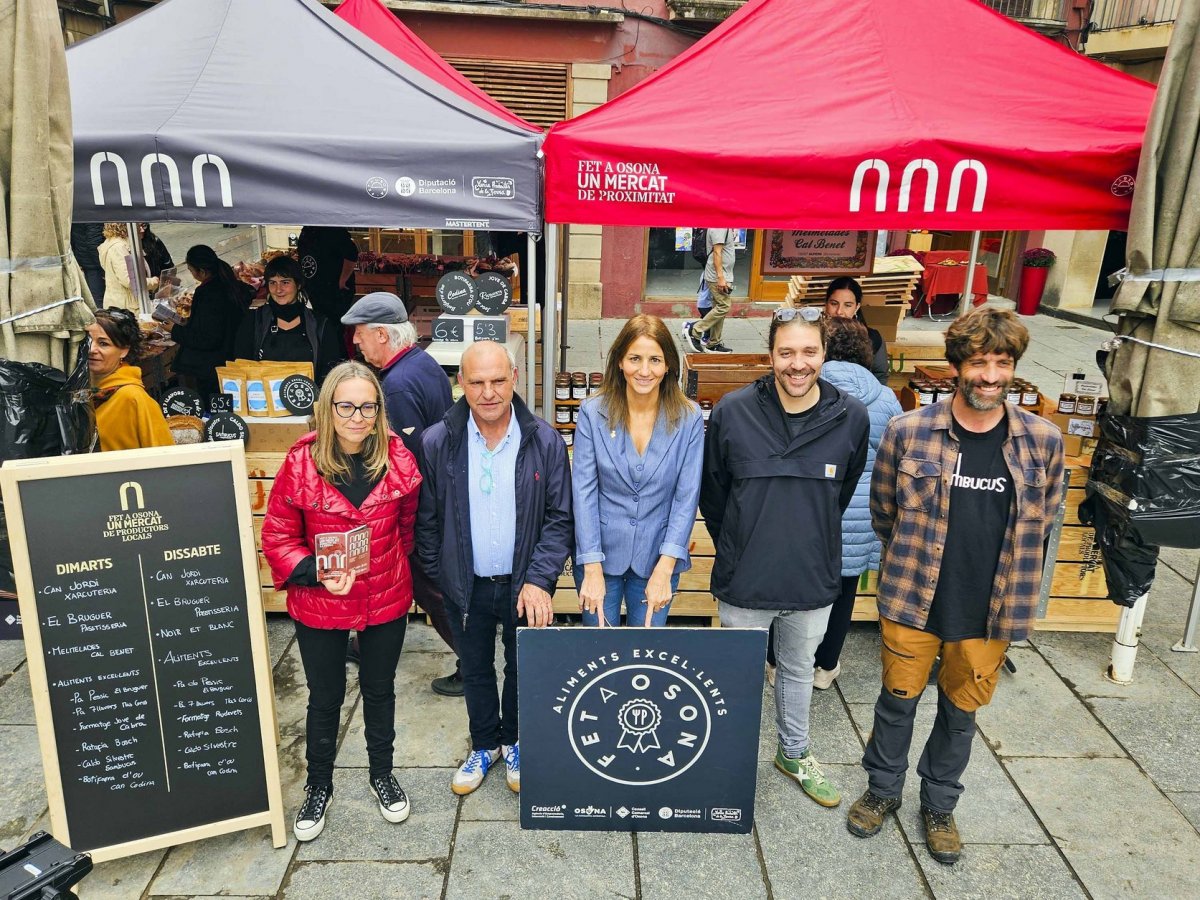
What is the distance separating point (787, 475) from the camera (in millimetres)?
3312

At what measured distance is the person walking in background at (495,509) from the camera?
11.0ft

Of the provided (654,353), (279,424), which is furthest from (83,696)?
(654,353)

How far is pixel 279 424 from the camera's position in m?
4.95

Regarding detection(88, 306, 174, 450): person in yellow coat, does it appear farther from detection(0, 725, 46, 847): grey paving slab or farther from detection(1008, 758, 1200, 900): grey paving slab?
detection(1008, 758, 1200, 900): grey paving slab

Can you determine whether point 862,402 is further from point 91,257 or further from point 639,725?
point 91,257

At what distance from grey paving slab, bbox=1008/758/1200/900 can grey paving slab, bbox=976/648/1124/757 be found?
0.33 feet

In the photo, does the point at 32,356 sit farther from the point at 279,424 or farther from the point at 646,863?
the point at 646,863

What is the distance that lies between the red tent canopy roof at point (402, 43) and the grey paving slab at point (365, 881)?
15.5ft

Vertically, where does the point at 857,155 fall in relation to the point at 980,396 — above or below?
above

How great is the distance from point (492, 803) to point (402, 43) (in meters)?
5.74

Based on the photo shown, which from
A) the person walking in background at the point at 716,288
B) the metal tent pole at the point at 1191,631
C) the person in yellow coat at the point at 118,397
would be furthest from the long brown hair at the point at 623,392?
the person walking in background at the point at 716,288

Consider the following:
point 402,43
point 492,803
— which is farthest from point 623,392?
point 402,43

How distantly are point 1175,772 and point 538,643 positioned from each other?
122 inches

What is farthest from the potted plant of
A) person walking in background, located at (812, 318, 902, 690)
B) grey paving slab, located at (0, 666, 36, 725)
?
grey paving slab, located at (0, 666, 36, 725)
